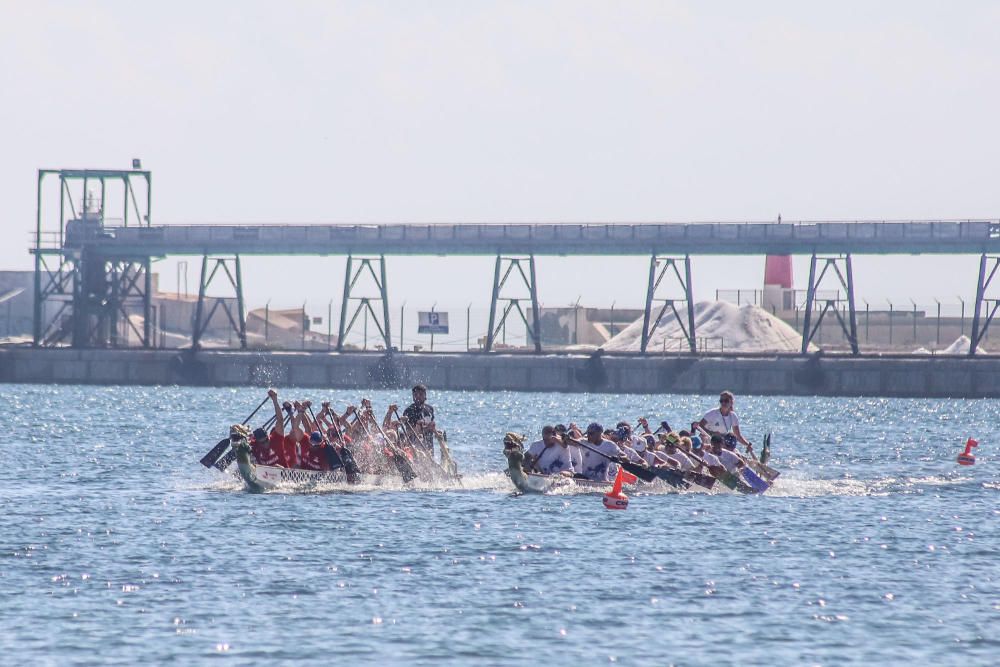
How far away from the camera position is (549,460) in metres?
37.2

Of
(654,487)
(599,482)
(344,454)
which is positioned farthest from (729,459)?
(344,454)

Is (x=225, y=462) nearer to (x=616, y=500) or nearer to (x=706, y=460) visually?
(x=616, y=500)

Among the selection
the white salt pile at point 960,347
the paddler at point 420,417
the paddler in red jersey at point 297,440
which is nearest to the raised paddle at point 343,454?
the paddler in red jersey at point 297,440

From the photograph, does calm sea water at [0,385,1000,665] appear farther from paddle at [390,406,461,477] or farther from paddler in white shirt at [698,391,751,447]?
paddler in white shirt at [698,391,751,447]

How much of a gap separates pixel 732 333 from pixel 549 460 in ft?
268

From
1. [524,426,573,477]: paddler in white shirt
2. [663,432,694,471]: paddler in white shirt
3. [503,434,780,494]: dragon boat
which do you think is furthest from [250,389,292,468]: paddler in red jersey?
[663,432,694,471]: paddler in white shirt

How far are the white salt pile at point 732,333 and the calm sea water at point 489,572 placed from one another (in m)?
67.8

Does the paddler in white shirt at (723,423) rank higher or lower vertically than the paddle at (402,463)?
higher

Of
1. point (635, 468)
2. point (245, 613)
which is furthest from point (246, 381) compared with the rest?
point (245, 613)

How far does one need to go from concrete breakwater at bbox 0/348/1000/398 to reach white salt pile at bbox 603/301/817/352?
19848 millimetres

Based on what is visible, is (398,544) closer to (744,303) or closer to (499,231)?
(499,231)

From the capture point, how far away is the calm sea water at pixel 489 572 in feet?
69.8

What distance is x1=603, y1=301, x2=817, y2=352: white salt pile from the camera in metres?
115

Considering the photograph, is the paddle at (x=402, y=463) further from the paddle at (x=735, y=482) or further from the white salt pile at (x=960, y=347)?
the white salt pile at (x=960, y=347)
